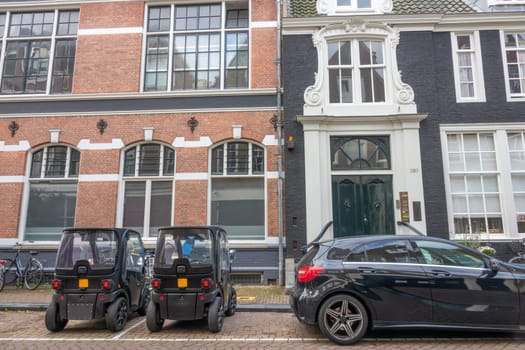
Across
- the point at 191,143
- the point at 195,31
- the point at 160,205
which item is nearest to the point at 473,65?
the point at 195,31

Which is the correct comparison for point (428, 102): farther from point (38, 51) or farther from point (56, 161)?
point (38, 51)

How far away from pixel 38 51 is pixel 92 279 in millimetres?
10187

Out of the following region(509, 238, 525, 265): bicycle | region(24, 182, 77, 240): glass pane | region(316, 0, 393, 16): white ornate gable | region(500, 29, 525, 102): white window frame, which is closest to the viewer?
region(509, 238, 525, 265): bicycle

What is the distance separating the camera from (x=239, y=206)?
11.5 m

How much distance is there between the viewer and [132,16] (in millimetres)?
12531

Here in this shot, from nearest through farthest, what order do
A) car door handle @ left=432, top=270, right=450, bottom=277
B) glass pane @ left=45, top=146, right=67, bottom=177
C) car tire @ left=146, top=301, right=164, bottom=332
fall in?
car door handle @ left=432, top=270, right=450, bottom=277
car tire @ left=146, top=301, right=164, bottom=332
glass pane @ left=45, top=146, right=67, bottom=177

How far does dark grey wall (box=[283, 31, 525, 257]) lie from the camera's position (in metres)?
10.5

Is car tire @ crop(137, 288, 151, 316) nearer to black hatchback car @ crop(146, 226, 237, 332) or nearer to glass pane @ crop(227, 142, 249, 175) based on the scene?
black hatchback car @ crop(146, 226, 237, 332)

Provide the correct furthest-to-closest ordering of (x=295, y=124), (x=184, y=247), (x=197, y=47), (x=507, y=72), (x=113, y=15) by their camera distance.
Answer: (x=113, y=15) < (x=197, y=47) < (x=507, y=72) < (x=295, y=124) < (x=184, y=247)

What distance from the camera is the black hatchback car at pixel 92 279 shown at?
613 centimetres

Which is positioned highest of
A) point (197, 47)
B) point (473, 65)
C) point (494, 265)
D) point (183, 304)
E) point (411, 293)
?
point (197, 47)

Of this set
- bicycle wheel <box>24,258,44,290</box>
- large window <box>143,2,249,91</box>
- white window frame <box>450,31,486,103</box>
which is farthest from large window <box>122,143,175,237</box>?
white window frame <box>450,31,486,103</box>

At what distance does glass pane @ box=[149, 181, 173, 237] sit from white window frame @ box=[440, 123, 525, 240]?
27.2 feet

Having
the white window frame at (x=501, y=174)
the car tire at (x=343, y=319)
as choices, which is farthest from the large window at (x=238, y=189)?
the car tire at (x=343, y=319)
